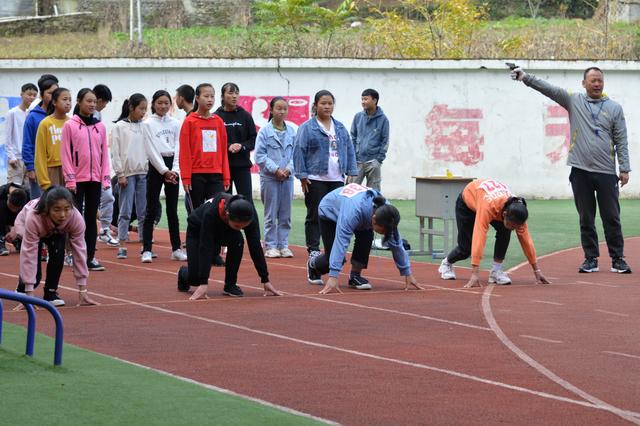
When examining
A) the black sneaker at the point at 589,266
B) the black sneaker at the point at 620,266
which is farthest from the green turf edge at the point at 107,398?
the black sneaker at the point at 620,266

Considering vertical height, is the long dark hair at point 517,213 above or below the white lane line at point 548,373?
above

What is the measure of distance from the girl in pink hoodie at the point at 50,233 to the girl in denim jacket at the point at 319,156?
4.02 meters

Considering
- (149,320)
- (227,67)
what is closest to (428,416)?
(149,320)

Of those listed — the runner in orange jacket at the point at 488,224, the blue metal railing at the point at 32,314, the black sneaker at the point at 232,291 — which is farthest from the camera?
the runner in orange jacket at the point at 488,224

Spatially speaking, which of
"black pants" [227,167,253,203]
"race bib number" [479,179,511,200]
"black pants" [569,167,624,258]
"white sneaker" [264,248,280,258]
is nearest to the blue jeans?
"black pants" [227,167,253,203]

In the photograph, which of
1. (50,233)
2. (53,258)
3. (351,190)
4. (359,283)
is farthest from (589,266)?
(50,233)

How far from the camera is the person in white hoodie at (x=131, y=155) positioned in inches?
586

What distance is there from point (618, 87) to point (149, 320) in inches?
718

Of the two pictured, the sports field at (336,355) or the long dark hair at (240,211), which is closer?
the sports field at (336,355)

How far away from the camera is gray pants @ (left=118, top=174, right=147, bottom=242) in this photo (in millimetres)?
15320

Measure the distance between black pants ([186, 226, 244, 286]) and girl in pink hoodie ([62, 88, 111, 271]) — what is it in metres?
1.87

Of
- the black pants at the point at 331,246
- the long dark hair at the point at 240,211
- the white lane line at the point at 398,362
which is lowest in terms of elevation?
the white lane line at the point at 398,362

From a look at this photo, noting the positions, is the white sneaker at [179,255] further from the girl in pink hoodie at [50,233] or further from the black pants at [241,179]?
the girl in pink hoodie at [50,233]

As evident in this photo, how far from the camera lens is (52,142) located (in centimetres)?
1307
